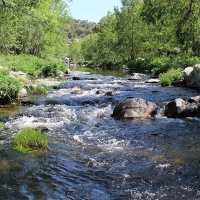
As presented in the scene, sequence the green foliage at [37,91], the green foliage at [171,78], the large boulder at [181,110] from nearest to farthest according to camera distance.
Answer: the large boulder at [181,110] < the green foliage at [37,91] < the green foliage at [171,78]

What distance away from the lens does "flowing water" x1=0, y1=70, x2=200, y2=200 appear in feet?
22.2

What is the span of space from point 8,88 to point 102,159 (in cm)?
1013

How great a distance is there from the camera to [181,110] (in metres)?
14.8

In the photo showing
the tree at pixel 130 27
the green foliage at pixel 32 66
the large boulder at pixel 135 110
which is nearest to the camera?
the large boulder at pixel 135 110

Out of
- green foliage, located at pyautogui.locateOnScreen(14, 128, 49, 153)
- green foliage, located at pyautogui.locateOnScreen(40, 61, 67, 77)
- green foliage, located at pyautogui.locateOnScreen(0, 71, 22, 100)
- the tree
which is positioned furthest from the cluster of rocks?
the tree

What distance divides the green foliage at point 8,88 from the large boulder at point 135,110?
6.49 m

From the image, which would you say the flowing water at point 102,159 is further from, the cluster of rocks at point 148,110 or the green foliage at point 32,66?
the green foliage at point 32,66

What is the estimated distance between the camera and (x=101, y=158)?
9.00 metres

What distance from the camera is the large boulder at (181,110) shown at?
14.7 metres

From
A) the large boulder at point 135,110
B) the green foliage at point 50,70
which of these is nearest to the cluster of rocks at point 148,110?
the large boulder at point 135,110

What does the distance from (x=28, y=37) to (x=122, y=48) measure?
25336mm

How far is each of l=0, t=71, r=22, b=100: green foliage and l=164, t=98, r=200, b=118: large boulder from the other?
904 centimetres

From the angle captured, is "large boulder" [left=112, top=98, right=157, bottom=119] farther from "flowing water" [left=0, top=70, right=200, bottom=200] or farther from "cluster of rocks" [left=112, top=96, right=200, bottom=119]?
"flowing water" [left=0, top=70, right=200, bottom=200]

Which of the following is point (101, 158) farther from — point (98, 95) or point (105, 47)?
point (105, 47)
